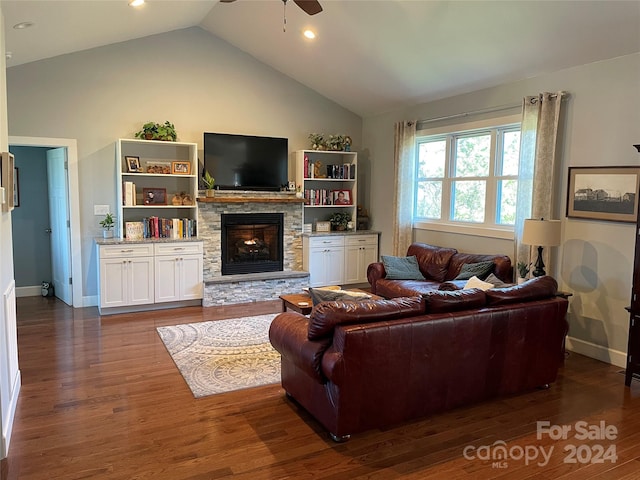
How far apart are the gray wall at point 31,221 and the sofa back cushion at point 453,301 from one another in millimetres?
6047

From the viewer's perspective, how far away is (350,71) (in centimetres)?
642

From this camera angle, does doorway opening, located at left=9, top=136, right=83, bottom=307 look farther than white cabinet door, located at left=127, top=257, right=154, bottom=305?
Yes

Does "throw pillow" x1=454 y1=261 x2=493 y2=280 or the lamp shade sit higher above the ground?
the lamp shade

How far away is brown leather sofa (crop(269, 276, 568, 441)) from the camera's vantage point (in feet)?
9.58

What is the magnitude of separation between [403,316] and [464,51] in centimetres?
331

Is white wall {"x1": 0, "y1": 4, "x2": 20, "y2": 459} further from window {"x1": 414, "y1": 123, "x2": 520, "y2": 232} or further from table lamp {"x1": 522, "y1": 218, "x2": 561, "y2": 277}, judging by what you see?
window {"x1": 414, "y1": 123, "x2": 520, "y2": 232}

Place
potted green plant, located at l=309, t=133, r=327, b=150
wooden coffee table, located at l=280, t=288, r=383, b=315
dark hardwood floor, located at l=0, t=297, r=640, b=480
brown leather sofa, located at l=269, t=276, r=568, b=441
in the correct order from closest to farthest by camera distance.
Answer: dark hardwood floor, located at l=0, t=297, r=640, b=480, brown leather sofa, located at l=269, t=276, r=568, b=441, wooden coffee table, located at l=280, t=288, r=383, b=315, potted green plant, located at l=309, t=133, r=327, b=150

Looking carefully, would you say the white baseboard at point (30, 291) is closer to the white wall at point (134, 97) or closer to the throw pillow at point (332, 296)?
the white wall at point (134, 97)

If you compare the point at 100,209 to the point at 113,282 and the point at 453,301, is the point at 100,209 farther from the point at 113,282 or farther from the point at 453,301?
the point at 453,301

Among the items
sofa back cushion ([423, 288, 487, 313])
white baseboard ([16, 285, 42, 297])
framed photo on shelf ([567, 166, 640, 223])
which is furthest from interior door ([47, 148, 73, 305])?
framed photo on shelf ([567, 166, 640, 223])

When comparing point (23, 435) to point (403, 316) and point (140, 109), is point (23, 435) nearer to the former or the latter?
point (403, 316)

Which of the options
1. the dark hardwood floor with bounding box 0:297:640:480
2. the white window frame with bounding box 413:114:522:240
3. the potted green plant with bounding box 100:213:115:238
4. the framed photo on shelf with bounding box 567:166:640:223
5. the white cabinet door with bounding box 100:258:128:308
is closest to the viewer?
the dark hardwood floor with bounding box 0:297:640:480

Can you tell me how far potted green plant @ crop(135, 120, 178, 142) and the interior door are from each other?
3.22ft

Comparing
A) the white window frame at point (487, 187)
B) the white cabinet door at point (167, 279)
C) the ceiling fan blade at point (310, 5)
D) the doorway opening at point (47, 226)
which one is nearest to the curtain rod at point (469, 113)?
the white window frame at point (487, 187)
